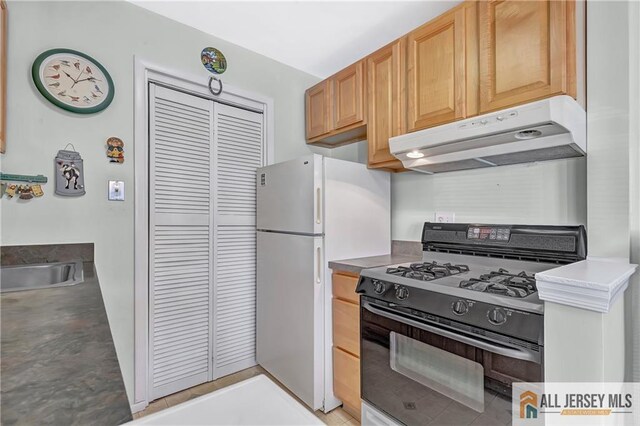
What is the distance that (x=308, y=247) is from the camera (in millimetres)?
1941

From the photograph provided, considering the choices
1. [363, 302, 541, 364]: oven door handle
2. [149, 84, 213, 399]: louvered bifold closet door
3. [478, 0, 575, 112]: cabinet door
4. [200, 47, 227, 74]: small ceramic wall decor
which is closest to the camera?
[363, 302, 541, 364]: oven door handle

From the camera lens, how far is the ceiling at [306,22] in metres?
1.91

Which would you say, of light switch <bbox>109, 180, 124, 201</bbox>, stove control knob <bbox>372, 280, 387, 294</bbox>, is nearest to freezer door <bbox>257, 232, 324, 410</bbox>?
stove control knob <bbox>372, 280, 387, 294</bbox>

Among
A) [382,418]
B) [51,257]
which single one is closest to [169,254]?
[51,257]

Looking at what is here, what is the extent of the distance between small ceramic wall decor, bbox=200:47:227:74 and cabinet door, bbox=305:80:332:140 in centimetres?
76

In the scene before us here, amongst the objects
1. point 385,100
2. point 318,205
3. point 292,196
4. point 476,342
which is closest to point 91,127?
point 292,196

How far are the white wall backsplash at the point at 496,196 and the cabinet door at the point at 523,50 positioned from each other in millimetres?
446

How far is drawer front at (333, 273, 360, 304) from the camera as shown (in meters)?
1.81

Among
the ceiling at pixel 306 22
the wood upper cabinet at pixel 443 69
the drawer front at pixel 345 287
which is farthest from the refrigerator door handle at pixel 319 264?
the ceiling at pixel 306 22

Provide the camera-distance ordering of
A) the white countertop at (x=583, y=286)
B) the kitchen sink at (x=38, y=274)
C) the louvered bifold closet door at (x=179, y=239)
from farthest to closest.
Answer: the louvered bifold closet door at (x=179, y=239) < the kitchen sink at (x=38, y=274) < the white countertop at (x=583, y=286)

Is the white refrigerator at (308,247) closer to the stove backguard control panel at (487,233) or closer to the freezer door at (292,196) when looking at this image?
the freezer door at (292,196)

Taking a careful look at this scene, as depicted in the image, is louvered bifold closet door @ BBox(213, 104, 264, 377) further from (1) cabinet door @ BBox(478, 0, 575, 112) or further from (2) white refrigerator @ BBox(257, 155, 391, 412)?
(1) cabinet door @ BBox(478, 0, 575, 112)

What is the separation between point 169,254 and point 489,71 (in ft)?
7.22

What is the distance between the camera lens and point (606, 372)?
0.95m
